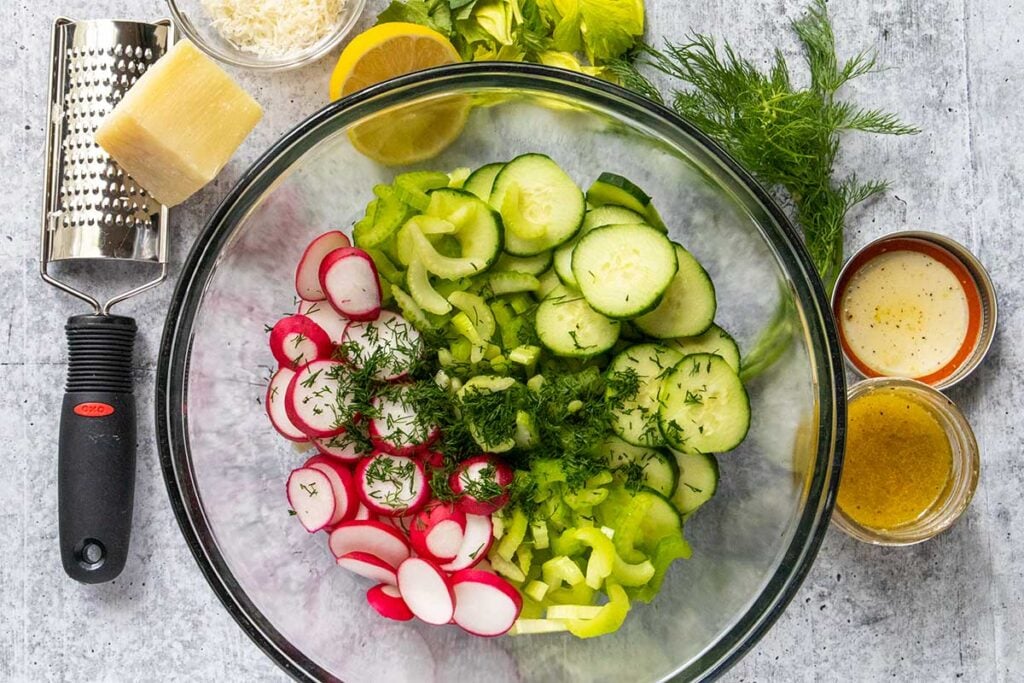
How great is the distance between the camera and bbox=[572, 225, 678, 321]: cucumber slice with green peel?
145cm

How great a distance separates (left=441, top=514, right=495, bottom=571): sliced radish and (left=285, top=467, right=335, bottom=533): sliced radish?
0.74ft

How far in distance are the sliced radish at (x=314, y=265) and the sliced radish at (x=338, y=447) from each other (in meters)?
0.25

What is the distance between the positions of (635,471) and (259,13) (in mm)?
1151

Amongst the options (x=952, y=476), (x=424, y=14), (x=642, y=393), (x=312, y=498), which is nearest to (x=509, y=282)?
(x=642, y=393)

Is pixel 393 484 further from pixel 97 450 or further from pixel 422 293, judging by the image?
pixel 97 450

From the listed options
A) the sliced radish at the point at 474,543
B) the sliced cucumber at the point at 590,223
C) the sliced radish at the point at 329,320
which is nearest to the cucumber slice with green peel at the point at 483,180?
the sliced cucumber at the point at 590,223

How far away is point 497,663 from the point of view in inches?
64.6

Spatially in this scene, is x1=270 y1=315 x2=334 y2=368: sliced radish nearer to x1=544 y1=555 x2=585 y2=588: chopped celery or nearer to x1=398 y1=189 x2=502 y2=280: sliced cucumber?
x1=398 y1=189 x2=502 y2=280: sliced cucumber

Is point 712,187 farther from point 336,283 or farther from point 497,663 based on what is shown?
point 497,663

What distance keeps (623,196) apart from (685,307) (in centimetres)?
22

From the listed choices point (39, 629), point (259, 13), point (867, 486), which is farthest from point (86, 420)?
point (867, 486)

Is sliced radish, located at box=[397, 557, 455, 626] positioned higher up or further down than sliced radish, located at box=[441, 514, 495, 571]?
further down

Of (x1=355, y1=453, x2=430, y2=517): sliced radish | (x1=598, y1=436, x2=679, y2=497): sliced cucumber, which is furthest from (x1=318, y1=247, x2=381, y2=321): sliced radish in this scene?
(x1=598, y1=436, x2=679, y2=497): sliced cucumber

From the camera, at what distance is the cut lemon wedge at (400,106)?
1.59 m
